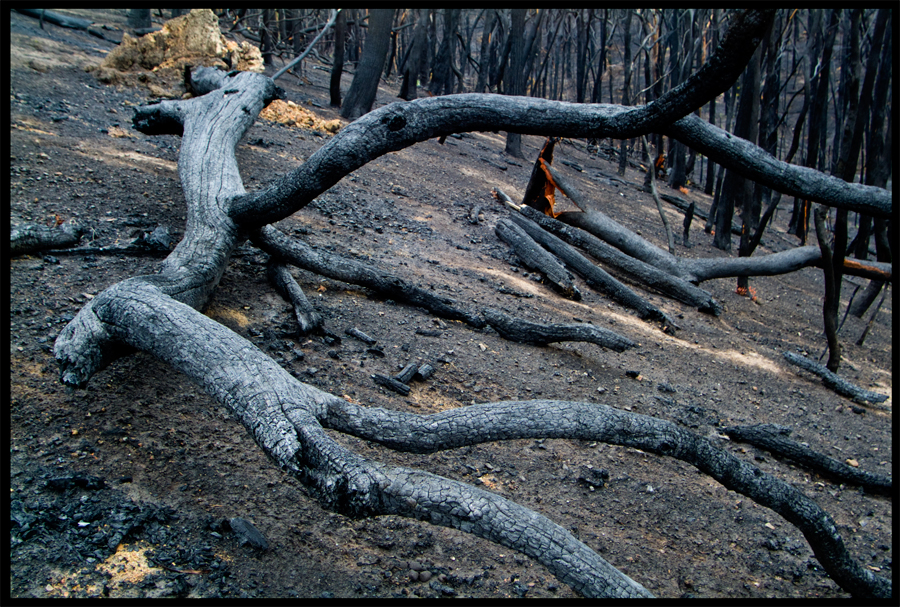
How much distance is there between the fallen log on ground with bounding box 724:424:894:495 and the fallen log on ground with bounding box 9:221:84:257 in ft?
15.5

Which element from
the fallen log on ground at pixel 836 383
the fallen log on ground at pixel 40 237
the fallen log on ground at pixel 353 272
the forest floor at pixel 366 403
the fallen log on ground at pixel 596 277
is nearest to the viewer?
the forest floor at pixel 366 403

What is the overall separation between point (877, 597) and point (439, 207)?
19.1 feet

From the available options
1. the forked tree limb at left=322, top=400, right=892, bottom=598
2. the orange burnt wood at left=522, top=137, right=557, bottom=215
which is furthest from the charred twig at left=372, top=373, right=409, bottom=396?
the orange burnt wood at left=522, top=137, right=557, bottom=215

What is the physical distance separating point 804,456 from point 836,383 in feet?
6.22

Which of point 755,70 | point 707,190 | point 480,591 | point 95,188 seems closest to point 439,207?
point 95,188

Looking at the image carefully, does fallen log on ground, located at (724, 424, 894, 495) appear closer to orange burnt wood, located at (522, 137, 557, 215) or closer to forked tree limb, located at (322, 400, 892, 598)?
forked tree limb, located at (322, 400, 892, 598)

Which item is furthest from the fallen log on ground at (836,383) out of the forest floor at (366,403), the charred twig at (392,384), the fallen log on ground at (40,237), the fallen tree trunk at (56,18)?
the fallen tree trunk at (56,18)

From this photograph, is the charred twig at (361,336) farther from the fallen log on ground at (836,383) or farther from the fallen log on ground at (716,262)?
the fallen log on ground at (716,262)

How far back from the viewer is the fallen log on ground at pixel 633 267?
6.30 metres

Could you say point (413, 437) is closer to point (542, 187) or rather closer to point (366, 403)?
point (366, 403)

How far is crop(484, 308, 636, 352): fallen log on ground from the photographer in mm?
4227

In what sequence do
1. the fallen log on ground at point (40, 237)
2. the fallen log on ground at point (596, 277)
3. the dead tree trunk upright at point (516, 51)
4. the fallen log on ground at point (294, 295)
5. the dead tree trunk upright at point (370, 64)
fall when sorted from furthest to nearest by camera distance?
the dead tree trunk upright at point (516, 51), the dead tree trunk upright at point (370, 64), the fallen log on ground at point (596, 277), the fallen log on ground at point (294, 295), the fallen log on ground at point (40, 237)

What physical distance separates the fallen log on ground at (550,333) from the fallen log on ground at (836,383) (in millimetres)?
2209

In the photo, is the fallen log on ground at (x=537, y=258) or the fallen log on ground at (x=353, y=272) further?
the fallen log on ground at (x=537, y=258)
